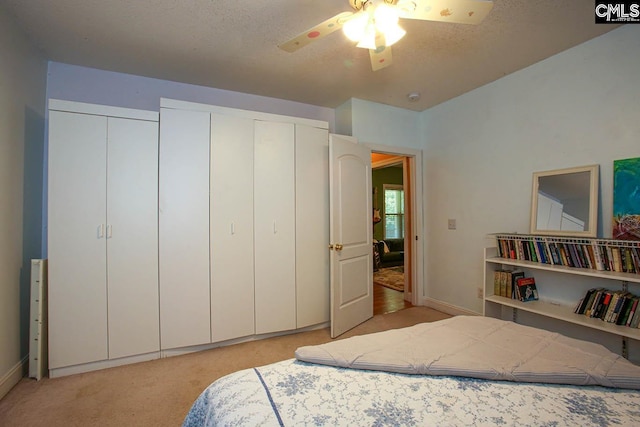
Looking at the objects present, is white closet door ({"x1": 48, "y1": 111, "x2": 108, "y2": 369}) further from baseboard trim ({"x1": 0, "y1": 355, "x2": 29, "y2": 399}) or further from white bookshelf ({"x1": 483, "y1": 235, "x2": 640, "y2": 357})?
white bookshelf ({"x1": 483, "y1": 235, "x2": 640, "y2": 357})

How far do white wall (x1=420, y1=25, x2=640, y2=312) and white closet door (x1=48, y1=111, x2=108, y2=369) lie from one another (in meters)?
3.42

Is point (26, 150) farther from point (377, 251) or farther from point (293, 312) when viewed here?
point (377, 251)

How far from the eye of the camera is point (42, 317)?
78.8 inches

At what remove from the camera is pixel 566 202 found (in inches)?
87.3

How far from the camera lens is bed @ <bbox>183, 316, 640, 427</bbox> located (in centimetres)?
83

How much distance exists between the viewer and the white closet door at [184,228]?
2.29 metres

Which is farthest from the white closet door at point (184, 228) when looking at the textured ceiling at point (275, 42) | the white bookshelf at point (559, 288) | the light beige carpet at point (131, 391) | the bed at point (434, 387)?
the white bookshelf at point (559, 288)

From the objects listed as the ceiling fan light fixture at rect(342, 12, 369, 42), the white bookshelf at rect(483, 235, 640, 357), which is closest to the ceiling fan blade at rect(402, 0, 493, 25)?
the ceiling fan light fixture at rect(342, 12, 369, 42)

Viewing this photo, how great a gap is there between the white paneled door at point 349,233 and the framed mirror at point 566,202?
154cm

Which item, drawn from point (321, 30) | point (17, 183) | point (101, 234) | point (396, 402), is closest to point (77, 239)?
point (101, 234)

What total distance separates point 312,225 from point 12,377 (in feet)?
8.08

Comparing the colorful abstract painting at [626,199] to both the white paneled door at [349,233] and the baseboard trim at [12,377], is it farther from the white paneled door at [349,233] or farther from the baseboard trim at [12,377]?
the baseboard trim at [12,377]

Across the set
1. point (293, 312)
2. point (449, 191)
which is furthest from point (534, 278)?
point (293, 312)

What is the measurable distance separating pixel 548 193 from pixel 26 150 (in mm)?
4239
